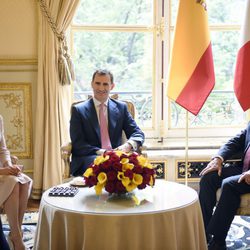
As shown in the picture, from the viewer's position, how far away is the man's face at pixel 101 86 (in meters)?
3.27

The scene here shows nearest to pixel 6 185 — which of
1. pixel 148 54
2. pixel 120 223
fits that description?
pixel 120 223

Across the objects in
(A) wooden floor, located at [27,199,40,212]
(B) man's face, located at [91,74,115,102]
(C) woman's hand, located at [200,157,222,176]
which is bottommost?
(A) wooden floor, located at [27,199,40,212]

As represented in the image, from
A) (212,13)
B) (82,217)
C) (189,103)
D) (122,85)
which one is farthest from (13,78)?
(82,217)

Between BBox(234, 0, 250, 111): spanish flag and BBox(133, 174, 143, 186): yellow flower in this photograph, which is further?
BBox(234, 0, 250, 111): spanish flag

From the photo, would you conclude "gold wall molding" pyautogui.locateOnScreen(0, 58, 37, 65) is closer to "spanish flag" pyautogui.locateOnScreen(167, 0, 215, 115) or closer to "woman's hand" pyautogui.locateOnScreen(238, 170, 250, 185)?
"spanish flag" pyautogui.locateOnScreen(167, 0, 215, 115)

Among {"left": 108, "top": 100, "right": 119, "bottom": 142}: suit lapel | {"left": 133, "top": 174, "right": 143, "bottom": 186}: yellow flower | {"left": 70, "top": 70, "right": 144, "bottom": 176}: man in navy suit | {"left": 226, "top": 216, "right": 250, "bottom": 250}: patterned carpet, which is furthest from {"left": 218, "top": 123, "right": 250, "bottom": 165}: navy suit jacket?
{"left": 133, "top": 174, "right": 143, "bottom": 186}: yellow flower

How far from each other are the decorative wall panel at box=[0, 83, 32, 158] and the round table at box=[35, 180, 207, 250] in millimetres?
1824

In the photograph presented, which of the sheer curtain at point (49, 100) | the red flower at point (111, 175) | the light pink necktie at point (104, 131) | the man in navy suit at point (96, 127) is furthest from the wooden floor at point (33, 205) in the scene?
the red flower at point (111, 175)

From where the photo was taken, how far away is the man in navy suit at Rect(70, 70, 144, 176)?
3.21 m

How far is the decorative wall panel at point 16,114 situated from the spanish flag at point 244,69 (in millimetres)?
1880

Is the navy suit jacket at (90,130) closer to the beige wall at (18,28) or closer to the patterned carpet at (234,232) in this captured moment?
the patterned carpet at (234,232)

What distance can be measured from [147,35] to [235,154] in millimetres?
1689

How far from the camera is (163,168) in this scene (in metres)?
4.05

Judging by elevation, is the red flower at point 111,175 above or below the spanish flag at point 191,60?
below
